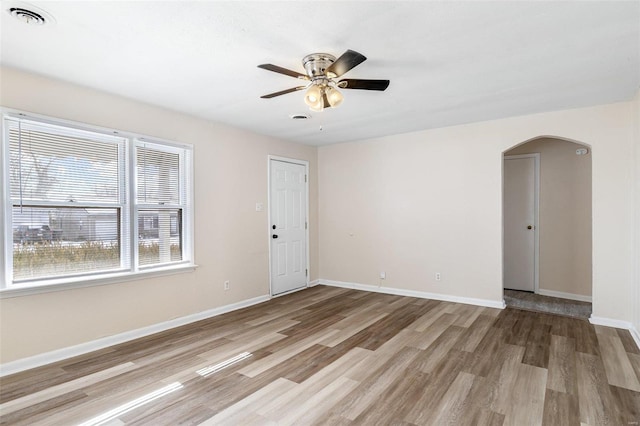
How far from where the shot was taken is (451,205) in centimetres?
487

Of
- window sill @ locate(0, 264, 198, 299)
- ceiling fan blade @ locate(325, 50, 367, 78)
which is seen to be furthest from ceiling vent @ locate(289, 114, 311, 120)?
window sill @ locate(0, 264, 198, 299)

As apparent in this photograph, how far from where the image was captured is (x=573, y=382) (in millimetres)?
2574

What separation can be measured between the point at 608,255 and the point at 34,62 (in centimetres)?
602

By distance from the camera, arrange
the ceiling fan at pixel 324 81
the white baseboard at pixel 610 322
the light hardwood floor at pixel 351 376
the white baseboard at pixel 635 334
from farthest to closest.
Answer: the white baseboard at pixel 610 322 < the white baseboard at pixel 635 334 < the ceiling fan at pixel 324 81 < the light hardwood floor at pixel 351 376

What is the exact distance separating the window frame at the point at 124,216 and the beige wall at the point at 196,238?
0.25ft

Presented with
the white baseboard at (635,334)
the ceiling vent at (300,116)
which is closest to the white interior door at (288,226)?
the ceiling vent at (300,116)

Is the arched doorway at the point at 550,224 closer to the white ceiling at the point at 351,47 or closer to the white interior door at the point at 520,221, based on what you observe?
the white interior door at the point at 520,221

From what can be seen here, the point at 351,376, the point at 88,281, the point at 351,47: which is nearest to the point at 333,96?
the point at 351,47

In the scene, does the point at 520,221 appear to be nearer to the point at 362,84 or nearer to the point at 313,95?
the point at 362,84

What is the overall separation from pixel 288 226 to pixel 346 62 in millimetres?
3685

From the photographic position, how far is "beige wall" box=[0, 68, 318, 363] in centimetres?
291

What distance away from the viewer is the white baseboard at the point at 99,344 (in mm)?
2812

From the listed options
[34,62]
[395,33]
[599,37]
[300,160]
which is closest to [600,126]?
[599,37]

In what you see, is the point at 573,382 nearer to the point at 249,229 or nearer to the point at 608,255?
the point at 608,255
